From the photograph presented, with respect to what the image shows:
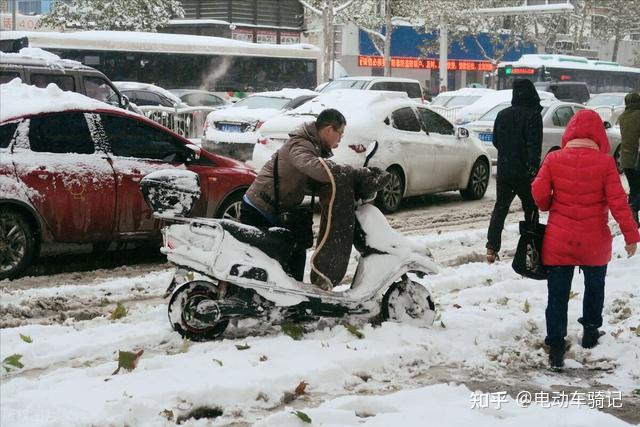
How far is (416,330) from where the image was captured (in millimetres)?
6508

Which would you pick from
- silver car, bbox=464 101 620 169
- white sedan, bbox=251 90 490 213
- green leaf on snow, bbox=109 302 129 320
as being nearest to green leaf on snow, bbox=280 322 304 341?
green leaf on snow, bbox=109 302 129 320

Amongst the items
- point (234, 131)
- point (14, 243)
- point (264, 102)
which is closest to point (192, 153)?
point (14, 243)

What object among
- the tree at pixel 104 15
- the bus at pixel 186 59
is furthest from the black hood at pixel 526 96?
the tree at pixel 104 15

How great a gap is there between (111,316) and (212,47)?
88.4 ft

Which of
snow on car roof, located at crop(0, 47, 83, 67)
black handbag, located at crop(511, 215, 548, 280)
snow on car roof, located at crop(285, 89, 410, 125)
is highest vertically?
snow on car roof, located at crop(0, 47, 83, 67)

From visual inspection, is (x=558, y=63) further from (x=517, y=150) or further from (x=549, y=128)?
(x=517, y=150)

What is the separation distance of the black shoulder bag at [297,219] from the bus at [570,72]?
111 feet

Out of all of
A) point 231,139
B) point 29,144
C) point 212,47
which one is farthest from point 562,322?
point 212,47

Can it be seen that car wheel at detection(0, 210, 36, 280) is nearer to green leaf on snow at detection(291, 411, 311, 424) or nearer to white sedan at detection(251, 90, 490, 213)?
green leaf on snow at detection(291, 411, 311, 424)

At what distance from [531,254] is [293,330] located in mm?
1698

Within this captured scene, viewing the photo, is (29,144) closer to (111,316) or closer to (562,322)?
(111,316)

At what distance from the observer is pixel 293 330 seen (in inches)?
253

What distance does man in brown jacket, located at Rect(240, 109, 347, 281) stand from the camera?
6.43m

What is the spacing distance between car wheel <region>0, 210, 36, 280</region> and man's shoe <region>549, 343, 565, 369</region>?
4816 millimetres
